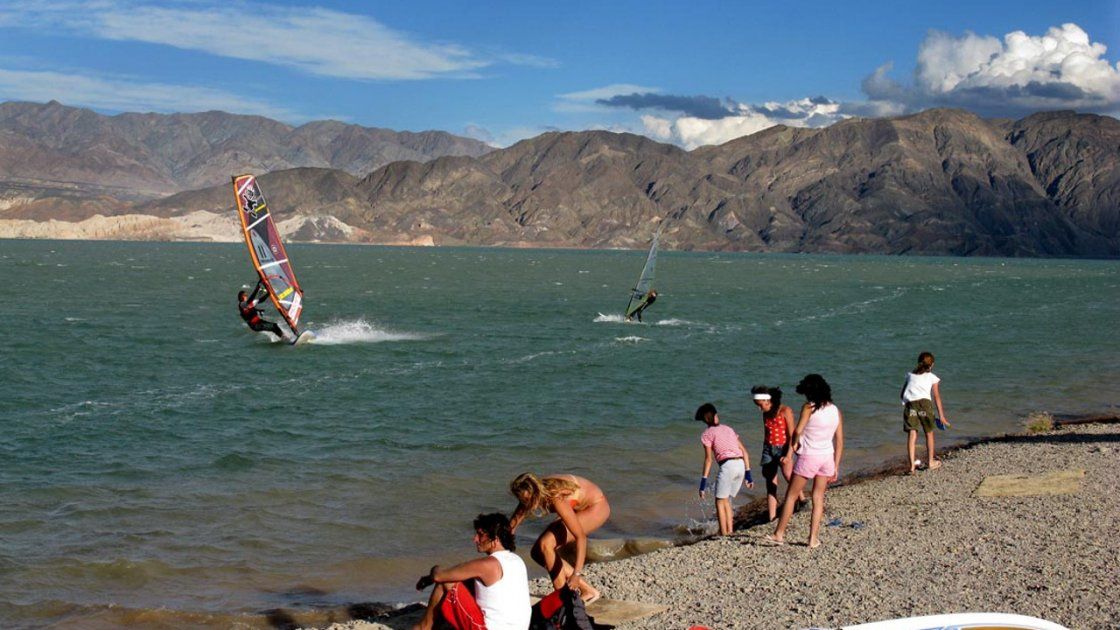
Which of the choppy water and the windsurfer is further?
the windsurfer

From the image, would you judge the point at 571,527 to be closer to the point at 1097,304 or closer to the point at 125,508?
the point at 125,508

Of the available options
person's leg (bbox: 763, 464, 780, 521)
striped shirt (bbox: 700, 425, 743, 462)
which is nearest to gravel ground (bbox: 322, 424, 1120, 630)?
person's leg (bbox: 763, 464, 780, 521)

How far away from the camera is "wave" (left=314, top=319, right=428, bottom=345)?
4134 cm

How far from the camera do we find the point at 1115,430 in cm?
1878

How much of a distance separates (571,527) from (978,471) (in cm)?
893

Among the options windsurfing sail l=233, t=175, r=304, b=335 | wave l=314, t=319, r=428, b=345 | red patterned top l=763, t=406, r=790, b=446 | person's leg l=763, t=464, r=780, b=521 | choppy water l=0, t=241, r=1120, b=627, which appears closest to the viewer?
red patterned top l=763, t=406, r=790, b=446

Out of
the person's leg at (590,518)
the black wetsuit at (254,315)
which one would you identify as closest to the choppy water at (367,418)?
the black wetsuit at (254,315)

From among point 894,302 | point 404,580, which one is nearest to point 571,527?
point 404,580

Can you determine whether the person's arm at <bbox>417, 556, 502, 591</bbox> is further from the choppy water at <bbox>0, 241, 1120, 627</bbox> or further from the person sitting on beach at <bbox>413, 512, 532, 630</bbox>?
the choppy water at <bbox>0, 241, 1120, 627</bbox>

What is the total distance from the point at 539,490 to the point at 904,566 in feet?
13.7

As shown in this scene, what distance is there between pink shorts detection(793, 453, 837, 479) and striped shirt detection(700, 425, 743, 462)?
1.10m

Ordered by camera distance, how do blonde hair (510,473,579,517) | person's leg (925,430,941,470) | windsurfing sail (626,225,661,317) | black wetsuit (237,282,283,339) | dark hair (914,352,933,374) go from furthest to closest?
windsurfing sail (626,225,661,317) < black wetsuit (237,282,283,339) < person's leg (925,430,941,470) < dark hair (914,352,933,374) < blonde hair (510,473,579,517)

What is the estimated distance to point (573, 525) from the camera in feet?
27.9

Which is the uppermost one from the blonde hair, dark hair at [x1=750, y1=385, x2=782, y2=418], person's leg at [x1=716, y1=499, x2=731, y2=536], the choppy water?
dark hair at [x1=750, y1=385, x2=782, y2=418]
